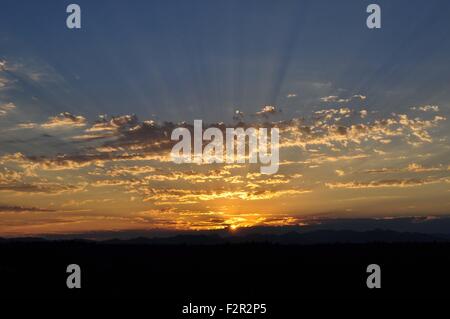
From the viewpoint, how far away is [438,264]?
61250 millimetres

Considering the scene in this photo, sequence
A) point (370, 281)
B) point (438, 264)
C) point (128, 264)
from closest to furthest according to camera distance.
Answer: point (370, 281)
point (438, 264)
point (128, 264)

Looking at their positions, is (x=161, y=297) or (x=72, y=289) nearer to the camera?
(x=161, y=297)

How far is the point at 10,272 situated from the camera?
55.9 m

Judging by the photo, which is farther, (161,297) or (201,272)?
(201,272)

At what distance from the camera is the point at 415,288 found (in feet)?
145

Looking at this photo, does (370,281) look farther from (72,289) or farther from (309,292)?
(72,289)

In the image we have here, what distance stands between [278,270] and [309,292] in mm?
15713
